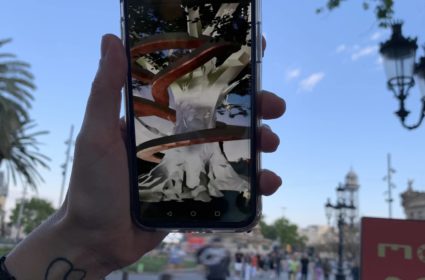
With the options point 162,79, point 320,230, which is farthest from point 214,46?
point 320,230

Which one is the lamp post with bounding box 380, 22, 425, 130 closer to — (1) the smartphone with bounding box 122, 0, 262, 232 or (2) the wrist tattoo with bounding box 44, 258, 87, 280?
(1) the smartphone with bounding box 122, 0, 262, 232

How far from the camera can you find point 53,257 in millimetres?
1446

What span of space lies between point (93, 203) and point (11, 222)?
78.0 m

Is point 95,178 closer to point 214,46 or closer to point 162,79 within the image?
point 162,79

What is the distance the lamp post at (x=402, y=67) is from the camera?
163 inches

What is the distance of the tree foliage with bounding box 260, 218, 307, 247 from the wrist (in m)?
80.7

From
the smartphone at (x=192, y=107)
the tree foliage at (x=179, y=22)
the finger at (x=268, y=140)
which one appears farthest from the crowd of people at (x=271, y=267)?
the tree foliage at (x=179, y=22)

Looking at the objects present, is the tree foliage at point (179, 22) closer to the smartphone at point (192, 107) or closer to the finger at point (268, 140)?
the smartphone at point (192, 107)

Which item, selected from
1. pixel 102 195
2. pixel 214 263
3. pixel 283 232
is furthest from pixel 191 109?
pixel 283 232

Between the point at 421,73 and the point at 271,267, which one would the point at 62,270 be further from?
the point at 271,267

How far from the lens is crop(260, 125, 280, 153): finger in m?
1.70

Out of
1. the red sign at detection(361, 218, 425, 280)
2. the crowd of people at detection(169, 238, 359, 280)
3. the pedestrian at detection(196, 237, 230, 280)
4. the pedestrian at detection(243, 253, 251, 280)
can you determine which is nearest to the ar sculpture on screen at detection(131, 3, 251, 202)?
the red sign at detection(361, 218, 425, 280)

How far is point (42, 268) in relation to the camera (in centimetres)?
142

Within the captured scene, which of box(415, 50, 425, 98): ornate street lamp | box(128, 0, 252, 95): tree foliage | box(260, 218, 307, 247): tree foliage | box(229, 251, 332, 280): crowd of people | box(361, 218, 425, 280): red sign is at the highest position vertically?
box(415, 50, 425, 98): ornate street lamp
